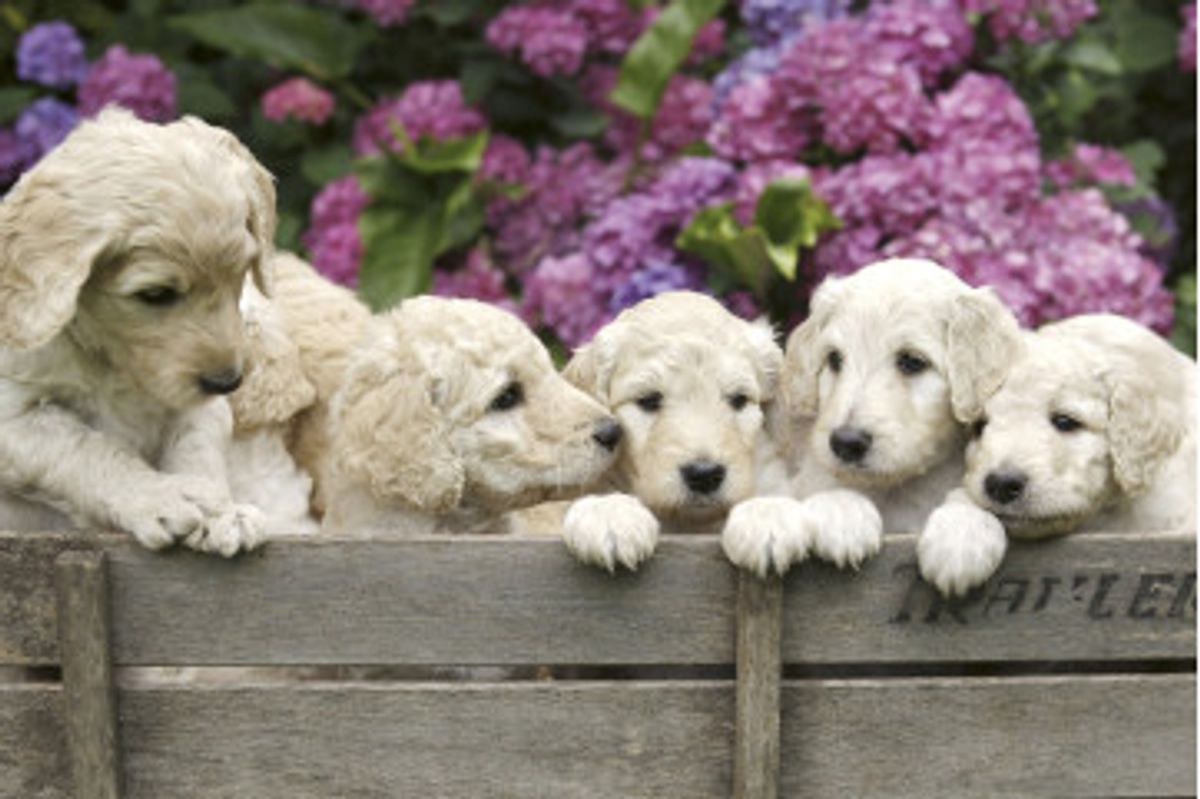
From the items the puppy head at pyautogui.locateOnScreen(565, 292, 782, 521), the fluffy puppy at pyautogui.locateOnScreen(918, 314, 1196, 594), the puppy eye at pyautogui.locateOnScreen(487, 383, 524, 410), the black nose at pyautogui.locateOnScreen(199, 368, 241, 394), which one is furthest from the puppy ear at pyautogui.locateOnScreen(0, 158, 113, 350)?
the fluffy puppy at pyautogui.locateOnScreen(918, 314, 1196, 594)

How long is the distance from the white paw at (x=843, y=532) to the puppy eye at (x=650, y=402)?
522mm

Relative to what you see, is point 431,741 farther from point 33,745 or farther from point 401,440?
point 33,745

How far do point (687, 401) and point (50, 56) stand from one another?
308cm

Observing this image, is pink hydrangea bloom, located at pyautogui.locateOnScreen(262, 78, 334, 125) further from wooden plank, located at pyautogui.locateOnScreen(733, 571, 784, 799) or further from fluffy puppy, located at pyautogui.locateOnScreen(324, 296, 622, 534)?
wooden plank, located at pyautogui.locateOnScreen(733, 571, 784, 799)

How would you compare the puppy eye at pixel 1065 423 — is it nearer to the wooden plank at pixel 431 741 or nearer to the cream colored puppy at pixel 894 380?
the cream colored puppy at pixel 894 380

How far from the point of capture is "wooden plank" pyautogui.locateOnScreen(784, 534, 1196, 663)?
3010 mm

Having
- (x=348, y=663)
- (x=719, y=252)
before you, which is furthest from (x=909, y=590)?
(x=719, y=252)

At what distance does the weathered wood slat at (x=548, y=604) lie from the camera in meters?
3.01

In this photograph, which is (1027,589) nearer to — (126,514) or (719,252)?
(126,514)

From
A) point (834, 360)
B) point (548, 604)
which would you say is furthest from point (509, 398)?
point (834, 360)

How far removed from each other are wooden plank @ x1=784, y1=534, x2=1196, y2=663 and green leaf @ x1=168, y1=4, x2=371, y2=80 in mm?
3260

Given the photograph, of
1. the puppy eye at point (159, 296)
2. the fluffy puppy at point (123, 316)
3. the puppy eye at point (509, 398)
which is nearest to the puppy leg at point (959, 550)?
the puppy eye at point (509, 398)

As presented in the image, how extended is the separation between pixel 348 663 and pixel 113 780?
1.60ft

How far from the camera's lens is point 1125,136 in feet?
19.9
